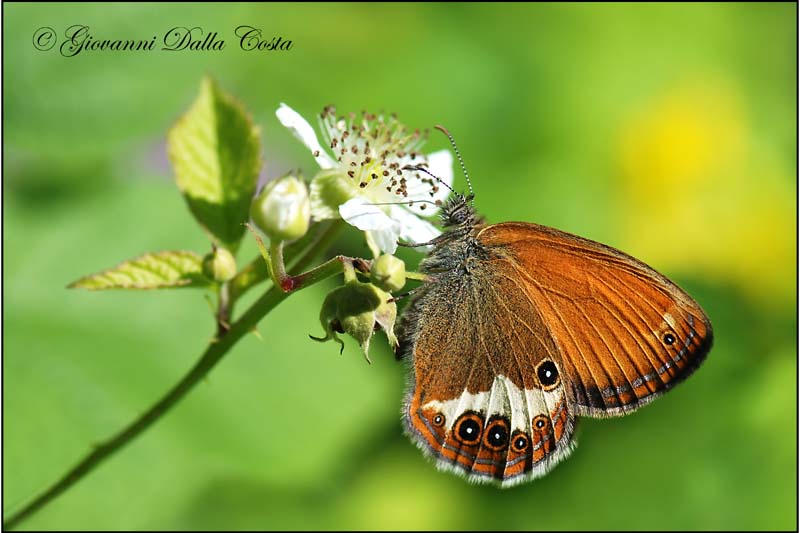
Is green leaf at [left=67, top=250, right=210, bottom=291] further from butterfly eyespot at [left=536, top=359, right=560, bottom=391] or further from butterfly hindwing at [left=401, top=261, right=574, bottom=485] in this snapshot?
butterfly eyespot at [left=536, top=359, right=560, bottom=391]

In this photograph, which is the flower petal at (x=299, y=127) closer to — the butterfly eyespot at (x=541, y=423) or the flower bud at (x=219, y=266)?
the flower bud at (x=219, y=266)

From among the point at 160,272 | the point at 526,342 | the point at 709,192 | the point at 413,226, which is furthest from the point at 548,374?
the point at 709,192

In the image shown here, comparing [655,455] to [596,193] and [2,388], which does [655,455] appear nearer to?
[596,193]

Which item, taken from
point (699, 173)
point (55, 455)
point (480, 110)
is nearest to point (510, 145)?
point (480, 110)

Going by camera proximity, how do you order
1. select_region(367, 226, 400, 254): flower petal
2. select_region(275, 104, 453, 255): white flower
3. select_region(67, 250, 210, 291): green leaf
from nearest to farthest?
select_region(67, 250, 210, 291): green leaf → select_region(367, 226, 400, 254): flower petal → select_region(275, 104, 453, 255): white flower

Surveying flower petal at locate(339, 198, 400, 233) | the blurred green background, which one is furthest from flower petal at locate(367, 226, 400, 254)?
the blurred green background

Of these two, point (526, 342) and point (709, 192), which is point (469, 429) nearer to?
point (526, 342)
